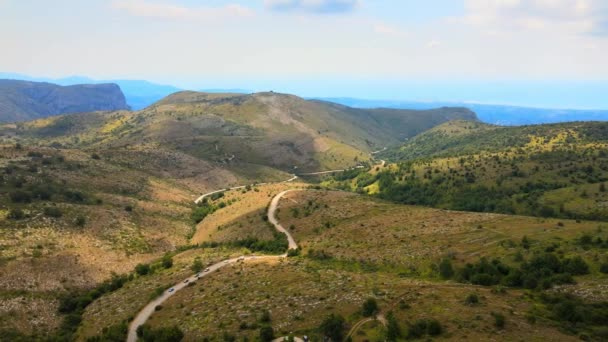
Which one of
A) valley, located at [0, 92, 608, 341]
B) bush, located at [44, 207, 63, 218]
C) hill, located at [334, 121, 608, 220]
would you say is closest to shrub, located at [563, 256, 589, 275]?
valley, located at [0, 92, 608, 341]

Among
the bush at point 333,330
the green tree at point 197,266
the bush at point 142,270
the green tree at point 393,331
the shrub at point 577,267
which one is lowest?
the bush at point 142,270

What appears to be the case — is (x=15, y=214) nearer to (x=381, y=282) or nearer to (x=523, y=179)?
(x=381, y=282)

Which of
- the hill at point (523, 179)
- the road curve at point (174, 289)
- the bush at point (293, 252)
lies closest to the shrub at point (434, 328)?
the road curve at point (174, 289)

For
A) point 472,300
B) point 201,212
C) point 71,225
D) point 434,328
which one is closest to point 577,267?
point 472,300

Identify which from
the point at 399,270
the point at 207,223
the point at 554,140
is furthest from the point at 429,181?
the point at 399,270

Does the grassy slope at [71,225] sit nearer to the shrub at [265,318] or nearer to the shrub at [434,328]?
the shrub at [265,318]

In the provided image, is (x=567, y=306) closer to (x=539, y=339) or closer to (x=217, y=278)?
(x=539, y=339)

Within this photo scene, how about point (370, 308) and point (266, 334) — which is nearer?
point (266, 334)
